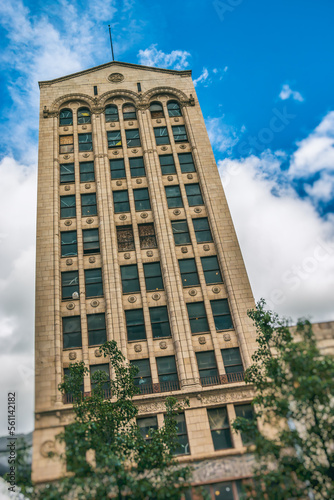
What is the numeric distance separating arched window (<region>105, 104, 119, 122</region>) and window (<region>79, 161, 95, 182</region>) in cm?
513

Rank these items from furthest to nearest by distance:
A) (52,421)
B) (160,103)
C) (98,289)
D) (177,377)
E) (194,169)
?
(160,103), (194,169), (98,289), (177,377), (52,421)

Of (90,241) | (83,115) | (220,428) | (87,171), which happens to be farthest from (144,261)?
(83,115)

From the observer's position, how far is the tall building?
22359 millimetres

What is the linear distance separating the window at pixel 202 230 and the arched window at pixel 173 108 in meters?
11.5

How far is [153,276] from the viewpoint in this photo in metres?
27.4

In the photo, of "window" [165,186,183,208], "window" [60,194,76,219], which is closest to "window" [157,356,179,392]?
"window" [165,186,183,208]

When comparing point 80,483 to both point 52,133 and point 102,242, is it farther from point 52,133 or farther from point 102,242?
point 52,133

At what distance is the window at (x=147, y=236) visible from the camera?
93.9 ft

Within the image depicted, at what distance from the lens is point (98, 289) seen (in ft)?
88.4

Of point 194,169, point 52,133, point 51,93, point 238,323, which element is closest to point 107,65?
point 51,93

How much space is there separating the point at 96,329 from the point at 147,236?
7.75 meters

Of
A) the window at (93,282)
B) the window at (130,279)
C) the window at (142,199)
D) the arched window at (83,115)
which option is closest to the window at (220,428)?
the window at (130,279)

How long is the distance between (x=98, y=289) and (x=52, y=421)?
8.75 metres

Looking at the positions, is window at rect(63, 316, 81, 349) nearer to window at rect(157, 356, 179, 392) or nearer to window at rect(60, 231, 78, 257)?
window at rect(60, 231, 78, 257)
